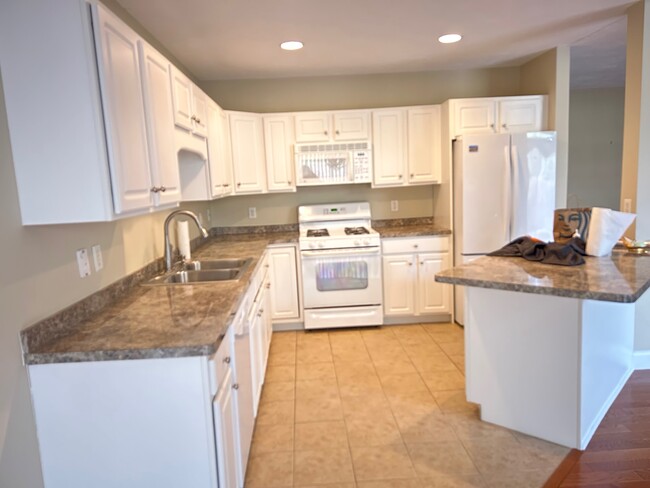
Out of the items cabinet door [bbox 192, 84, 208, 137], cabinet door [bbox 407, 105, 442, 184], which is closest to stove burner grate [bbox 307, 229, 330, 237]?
cabinet door [bbox 407, 105, 442, 184]

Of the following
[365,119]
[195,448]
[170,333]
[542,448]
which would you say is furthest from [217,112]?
[542,448]

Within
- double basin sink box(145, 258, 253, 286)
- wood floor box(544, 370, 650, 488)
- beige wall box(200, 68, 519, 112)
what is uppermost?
beige wall box(200, 68, 519, 112)

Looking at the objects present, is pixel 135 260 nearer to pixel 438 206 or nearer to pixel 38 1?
pixel 38 1

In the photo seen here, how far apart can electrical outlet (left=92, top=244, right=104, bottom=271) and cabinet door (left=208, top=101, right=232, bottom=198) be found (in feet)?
3.90

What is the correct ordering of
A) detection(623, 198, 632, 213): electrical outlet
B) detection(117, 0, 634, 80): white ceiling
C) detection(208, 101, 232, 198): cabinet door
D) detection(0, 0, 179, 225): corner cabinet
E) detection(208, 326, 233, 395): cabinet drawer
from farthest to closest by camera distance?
detection(208, 101, 232, 198): cabinet door → detection(623, 198, 632, 213): electrical outlet → detection(117, 0, 634, 80): white ceiling → detection(208, 326, 233, 395): cabinet drawer → detection(0, 0, 179, 225): corner cabinet

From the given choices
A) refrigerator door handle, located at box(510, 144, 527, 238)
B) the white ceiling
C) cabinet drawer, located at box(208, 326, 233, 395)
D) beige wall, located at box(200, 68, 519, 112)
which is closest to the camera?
cabinet drawer, located at box(208, 326, 233, 395)

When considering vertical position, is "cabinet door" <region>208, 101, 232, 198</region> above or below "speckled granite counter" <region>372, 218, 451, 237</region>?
above

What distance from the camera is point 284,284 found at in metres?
3.96

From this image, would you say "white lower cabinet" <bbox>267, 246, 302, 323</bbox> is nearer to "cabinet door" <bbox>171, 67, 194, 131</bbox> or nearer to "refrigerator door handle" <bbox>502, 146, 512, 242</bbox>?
"cabinet door" <bbox>171, 67, 194, 131</bbox>

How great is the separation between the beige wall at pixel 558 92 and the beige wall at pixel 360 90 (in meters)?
0.41

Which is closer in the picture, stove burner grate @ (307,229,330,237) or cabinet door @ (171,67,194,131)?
cabinet door @ (171,67,194,131)

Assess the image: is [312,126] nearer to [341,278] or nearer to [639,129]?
[341,278]

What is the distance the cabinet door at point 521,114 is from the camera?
151 inches

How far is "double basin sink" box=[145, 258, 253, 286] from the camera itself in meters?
2.57
